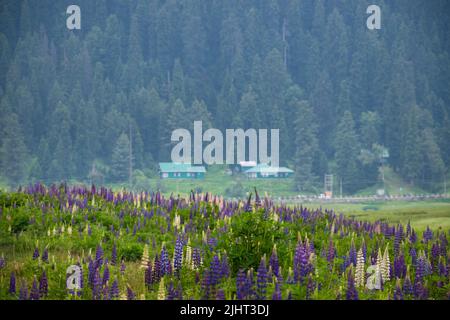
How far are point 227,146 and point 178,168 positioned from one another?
12227 mm

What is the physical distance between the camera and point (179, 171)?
138 metres

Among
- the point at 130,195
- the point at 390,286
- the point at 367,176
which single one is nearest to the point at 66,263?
the point at 390,286

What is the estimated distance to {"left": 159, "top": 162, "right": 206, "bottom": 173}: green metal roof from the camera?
5413 inches

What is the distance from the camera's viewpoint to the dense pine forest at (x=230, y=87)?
137 metres

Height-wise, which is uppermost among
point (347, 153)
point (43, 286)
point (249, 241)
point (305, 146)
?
point (305, 146)

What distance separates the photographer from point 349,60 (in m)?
173

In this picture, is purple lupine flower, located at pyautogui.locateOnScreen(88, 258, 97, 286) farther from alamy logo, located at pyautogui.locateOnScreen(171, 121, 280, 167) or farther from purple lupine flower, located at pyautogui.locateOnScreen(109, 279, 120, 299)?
alamy logo, located at pyautogui.locateOnScreen(171, 121, 280, 167)

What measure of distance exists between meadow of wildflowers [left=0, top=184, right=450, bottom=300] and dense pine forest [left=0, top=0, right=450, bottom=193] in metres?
113

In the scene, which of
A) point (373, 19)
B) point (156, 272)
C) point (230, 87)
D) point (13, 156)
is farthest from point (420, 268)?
point (373, 19)

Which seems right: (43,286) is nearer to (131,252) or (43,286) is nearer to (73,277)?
(73,277)

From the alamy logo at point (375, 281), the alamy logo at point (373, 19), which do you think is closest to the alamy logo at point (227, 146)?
the alamy logo at point (373, 19)

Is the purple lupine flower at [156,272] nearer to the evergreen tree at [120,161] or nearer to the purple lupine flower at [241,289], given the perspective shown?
the purple lupine flower at [241,289]

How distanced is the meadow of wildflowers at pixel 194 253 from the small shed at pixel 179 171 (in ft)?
378

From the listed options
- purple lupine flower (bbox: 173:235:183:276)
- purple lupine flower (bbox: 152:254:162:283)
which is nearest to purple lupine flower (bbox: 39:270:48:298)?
purple lupine flower (bbox: 152:254:162:283)
